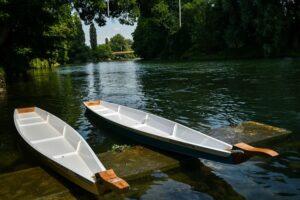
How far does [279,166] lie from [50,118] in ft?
30.1

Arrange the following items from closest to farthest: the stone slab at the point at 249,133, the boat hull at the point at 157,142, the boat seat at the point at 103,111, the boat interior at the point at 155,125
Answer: the boat hull at the point at 157,142, the boat interior at the point at 155,125, the stone slab at the point at 249,133, the boat seat at the point at 103,111

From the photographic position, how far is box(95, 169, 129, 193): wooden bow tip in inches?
247

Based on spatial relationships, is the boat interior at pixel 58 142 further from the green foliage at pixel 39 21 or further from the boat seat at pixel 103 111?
the green foliage at pixel 39 21

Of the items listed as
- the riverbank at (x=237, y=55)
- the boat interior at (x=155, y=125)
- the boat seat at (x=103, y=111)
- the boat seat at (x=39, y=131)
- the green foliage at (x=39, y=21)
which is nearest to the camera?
the boat interior at (x=155, y=125)

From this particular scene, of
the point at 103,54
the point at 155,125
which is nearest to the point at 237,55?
the point at 155,125

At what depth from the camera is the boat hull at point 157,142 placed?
26.6 feet

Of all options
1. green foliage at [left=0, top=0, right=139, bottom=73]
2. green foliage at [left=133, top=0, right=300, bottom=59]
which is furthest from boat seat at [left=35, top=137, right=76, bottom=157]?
green foliage at [left=133, top=0, right=300, bottom=59]

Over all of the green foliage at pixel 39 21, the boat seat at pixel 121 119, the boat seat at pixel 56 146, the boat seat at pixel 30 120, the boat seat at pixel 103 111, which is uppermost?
the green foliage at pixel 39 21

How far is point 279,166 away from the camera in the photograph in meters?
8.73

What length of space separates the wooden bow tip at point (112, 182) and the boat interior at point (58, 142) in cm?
27

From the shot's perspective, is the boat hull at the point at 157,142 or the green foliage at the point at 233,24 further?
the green foliage at the point at 233,24

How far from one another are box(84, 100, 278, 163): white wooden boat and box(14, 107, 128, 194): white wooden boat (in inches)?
75.5

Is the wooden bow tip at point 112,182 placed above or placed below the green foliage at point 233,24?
below

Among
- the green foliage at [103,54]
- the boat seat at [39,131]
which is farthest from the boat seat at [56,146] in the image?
the green foliage at [103,54]
